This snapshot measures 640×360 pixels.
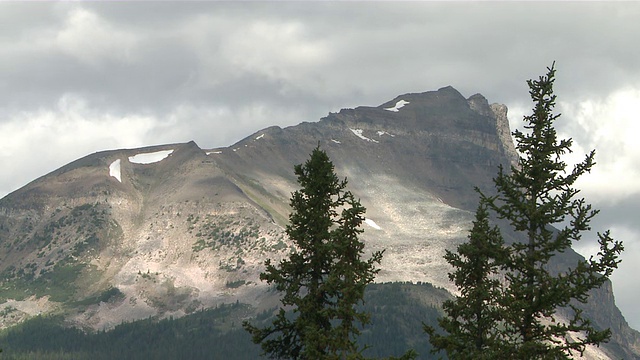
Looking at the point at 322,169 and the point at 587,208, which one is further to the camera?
the point at 322,169

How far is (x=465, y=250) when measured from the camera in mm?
43031

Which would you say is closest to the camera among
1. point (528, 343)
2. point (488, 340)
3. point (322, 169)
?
point (528, 343)

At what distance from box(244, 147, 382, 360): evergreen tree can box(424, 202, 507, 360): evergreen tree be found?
359cm

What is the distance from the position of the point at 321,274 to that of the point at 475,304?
6.61m

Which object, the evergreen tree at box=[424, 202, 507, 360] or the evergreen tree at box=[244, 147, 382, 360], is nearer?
the evergreen tree at box=[244, 147, 382, 360]

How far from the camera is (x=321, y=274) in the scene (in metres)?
42.3

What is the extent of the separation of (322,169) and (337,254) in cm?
434

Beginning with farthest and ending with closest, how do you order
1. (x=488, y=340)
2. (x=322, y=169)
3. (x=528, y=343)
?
1. (x=322, y=169)
2. (x=488, y=340)
3. (x=528, y=343)

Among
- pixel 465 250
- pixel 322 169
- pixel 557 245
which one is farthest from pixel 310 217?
pixel 557 245

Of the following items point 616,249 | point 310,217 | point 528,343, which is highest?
point 310,217

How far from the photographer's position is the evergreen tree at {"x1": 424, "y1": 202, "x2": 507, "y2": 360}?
4034cm

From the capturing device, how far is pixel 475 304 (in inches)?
1666

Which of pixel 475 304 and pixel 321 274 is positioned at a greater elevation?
pixel 321 274

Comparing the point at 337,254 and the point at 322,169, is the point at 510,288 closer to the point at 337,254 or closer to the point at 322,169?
the point at 337,254
